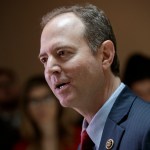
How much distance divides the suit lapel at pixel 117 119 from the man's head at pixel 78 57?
68mm

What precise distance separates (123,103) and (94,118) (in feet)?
0.36

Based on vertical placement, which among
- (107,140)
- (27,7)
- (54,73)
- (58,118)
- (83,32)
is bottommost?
(58,118)

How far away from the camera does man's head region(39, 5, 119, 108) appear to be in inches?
53.9

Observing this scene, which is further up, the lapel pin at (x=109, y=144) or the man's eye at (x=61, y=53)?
the man's eye at (x=61, y=53)

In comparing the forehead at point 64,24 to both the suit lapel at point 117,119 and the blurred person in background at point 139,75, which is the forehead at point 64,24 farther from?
the blurred person in background at point 139,75

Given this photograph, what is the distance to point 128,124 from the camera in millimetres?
1276

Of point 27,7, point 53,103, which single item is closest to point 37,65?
point 27,7

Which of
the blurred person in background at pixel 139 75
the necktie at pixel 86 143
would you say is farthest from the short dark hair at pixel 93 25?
the blurred person in background at pixel 139 75

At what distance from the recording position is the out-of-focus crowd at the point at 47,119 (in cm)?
270

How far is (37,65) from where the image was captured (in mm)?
3715

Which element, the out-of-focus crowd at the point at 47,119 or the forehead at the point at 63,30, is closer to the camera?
the forehead at the point at 63,30

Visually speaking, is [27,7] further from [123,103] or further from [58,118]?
[123,103]

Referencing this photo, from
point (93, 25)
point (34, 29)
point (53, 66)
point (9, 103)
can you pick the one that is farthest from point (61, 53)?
point (34, 29)

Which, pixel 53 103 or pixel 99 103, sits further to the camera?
pixel 53 103
